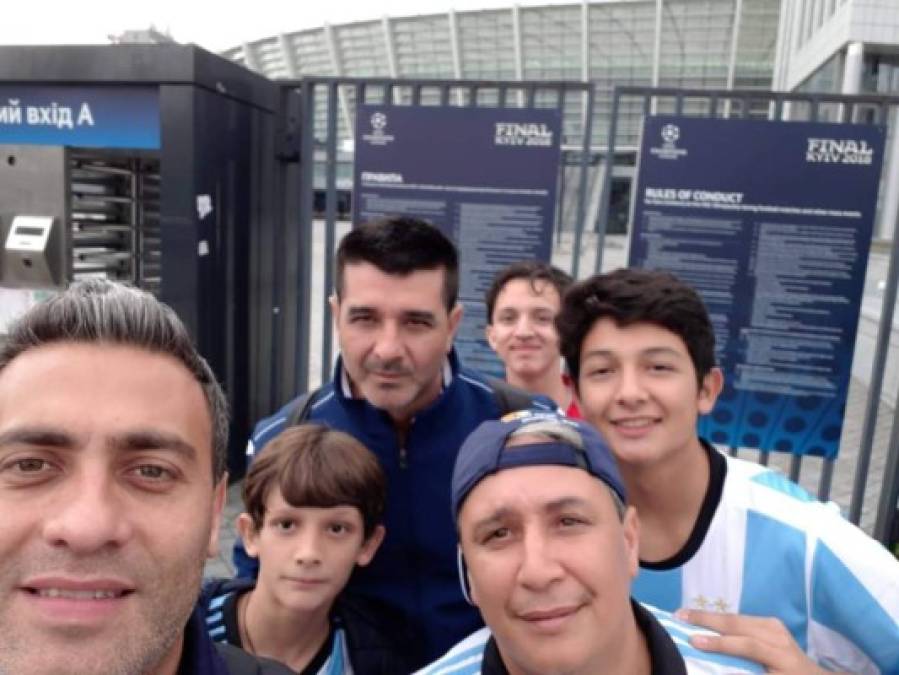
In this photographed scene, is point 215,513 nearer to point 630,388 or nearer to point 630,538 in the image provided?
point 630,538

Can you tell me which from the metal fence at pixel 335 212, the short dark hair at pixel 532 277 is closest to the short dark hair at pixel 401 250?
the short dark hair at pixel 532 277

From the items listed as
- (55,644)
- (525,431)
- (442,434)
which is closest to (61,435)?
(55,644)

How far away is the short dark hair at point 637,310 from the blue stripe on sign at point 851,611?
61cm

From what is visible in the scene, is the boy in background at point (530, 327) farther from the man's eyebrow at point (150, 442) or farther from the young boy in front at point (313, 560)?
the man's eyebrow at point (150, 442)

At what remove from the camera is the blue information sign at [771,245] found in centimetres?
403

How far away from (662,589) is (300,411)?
133 centimetres

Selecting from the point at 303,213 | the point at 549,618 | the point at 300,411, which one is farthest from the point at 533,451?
the point at 303,213

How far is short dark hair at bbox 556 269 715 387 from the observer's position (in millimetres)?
2131

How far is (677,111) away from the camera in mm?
4188

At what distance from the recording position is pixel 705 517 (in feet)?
6.59

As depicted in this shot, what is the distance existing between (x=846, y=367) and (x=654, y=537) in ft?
8.88

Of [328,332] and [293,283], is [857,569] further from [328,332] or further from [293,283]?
[293,283]

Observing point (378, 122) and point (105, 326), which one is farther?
point (378, 122)

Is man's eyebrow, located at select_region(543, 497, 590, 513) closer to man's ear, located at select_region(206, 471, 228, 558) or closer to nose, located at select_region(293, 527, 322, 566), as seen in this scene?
man's ear, located at select_region(206, 471, 228, 558)
